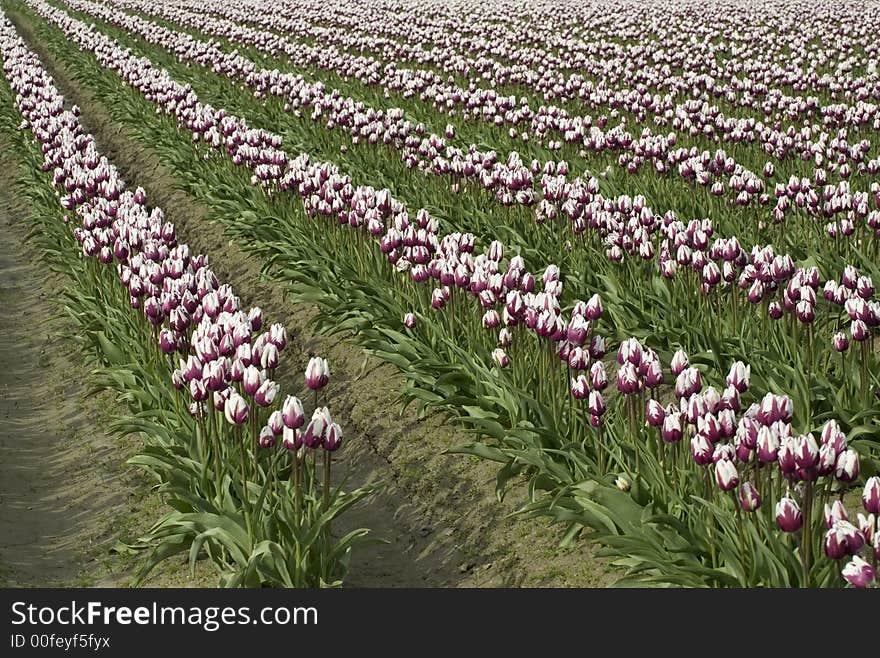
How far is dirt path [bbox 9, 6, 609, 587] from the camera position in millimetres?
6449

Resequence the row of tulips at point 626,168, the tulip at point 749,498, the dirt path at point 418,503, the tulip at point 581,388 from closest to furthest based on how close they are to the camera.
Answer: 1. the tulip at point 749,498
2. the tulip at point 581,388
3. the dirt path at point 418,503
4. the row of tulips at point 626,168

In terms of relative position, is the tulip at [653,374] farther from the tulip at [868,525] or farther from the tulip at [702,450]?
the tulip at [868,525]

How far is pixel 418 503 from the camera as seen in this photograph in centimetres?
750

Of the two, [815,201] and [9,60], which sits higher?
[9,60]

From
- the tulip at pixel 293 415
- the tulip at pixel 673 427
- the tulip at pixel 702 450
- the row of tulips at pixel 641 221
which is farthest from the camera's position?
the row of tulips at pixel 641 221

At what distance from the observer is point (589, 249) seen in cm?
1055

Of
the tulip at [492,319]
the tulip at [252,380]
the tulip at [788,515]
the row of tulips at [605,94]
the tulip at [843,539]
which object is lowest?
the tulip at [843,539]

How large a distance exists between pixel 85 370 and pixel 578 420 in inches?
201

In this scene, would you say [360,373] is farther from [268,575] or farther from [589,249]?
A: [268,575]

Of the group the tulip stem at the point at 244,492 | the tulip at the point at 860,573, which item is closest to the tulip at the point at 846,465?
the tulip at the point at 860,573

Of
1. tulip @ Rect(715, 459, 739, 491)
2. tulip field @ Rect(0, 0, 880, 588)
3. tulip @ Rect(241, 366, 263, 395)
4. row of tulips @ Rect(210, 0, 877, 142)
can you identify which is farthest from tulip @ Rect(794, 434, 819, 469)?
row of tulips @ Rect(210, 0, 877, 142)

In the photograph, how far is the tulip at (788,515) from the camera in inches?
173

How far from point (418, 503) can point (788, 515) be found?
11.5ft

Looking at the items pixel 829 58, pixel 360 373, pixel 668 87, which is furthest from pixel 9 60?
pixel 360 373
